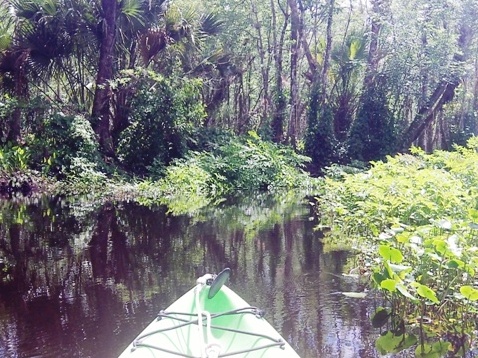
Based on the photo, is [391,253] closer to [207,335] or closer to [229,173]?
[207,335]

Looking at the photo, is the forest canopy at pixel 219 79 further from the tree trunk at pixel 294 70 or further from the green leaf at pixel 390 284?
the green leaf at pixel 390 284

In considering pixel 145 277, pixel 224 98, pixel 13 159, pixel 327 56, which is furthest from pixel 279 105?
pixel 145 277

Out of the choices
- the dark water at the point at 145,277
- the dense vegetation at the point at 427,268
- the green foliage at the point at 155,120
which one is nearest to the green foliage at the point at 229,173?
the green foliage at the point at 155,120

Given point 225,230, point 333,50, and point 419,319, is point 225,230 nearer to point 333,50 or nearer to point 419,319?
point 419,319

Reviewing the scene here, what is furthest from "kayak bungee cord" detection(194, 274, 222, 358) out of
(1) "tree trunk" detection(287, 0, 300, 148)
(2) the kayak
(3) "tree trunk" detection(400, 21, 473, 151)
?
(3) "tree trunk" detection(400, 21, 473, 151)

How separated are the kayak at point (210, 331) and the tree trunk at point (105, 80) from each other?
1271 cm

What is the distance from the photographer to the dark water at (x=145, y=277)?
440 centimetres

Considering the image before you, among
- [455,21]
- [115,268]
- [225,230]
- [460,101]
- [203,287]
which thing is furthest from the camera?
[460,101]

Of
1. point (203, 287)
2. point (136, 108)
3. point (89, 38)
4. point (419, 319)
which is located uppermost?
point (89, 38)

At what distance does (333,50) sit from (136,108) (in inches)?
314

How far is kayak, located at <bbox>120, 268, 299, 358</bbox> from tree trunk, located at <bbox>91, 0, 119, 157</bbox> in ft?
41.7

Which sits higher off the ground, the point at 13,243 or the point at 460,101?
the point at 460,101

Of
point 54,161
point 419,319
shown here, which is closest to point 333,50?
point 54,161

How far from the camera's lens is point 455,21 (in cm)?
2011
